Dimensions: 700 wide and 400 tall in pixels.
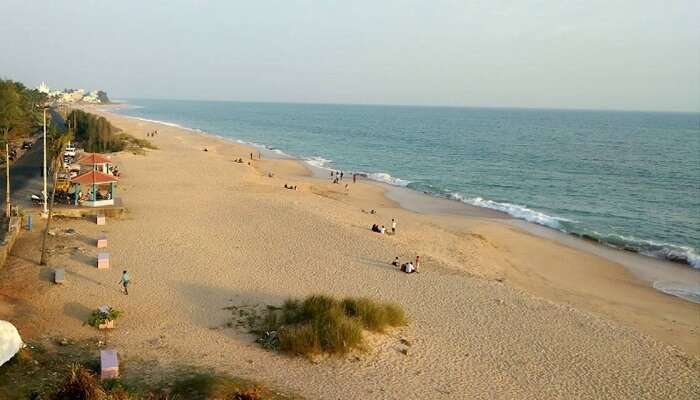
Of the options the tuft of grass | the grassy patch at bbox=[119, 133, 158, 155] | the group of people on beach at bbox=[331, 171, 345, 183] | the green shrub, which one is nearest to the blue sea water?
the group of people on beach at bbox=[331, 171, 345, 183]

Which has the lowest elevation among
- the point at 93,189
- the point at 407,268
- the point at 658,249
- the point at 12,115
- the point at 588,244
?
the point at 588,244

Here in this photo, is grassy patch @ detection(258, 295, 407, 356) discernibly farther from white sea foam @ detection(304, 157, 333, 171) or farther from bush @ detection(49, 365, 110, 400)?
white sea foam @ detection(304, 157, 333, 171)

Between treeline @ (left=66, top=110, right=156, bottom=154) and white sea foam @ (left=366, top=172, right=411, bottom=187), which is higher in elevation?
treeline @ (left=66, top=110, right=156, bottom=154)

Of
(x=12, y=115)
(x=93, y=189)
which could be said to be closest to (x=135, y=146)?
(x=12, y=115)

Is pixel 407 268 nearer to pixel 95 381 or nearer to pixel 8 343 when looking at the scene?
pixel 95 381

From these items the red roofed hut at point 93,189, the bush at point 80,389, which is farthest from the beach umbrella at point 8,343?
the red roofed hut at point 93,189

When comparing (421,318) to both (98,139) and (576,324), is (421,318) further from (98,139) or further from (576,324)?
(98,139)

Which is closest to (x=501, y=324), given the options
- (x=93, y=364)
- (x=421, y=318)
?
(x=421, y=318)
